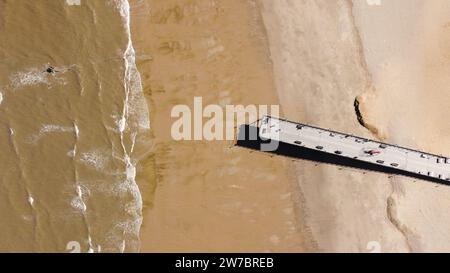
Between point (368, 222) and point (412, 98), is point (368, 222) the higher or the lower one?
the lower one

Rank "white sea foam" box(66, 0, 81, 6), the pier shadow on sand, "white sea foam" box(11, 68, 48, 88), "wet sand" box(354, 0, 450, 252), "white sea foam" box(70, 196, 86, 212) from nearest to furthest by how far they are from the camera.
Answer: "white sea foam" box(70, 196, 86, 212) < "white sea foam" box(11, 68, 48, 88) < "white sea foam" box(66, 0, 81, 6) < the pier shadow on sand < "wet sand" box(354, 0, 450, 252)

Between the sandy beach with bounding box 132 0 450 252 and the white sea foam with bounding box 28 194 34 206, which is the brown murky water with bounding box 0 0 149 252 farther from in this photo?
the sandy beach with bounding box 132 0 450 252

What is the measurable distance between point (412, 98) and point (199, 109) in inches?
369

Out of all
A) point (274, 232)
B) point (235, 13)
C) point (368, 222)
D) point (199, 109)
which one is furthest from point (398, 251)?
point (235, 13)

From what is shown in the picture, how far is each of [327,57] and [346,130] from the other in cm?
329

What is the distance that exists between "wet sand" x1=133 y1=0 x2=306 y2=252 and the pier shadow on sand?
406 millimetres

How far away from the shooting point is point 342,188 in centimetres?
2772

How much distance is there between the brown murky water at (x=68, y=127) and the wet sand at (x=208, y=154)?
788 mm

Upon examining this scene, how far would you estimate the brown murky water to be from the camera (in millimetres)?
25891

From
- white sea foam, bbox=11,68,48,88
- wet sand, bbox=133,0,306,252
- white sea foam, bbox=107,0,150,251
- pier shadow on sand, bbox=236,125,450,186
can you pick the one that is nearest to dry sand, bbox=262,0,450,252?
pier shadow on sand, bbox=236,125,450,186

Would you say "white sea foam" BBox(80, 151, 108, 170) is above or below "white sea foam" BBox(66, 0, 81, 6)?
below
